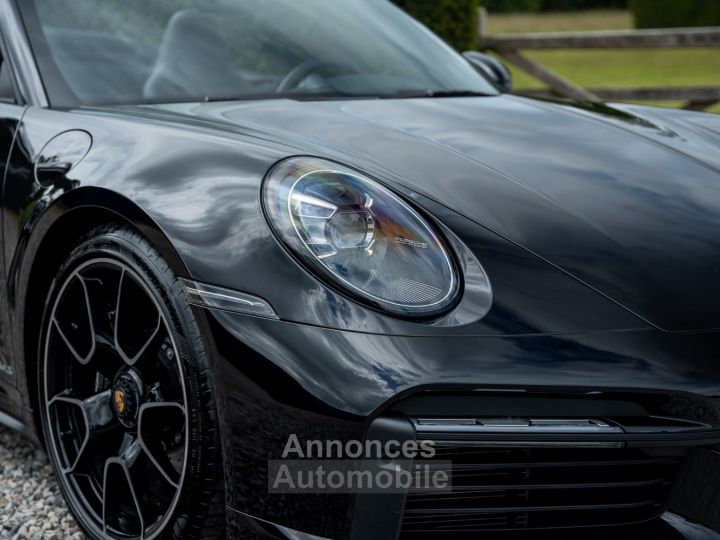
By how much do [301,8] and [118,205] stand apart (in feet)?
4.50

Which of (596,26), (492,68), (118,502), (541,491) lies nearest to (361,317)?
(541,491)

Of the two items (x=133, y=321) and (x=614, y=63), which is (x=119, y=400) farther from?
(x=614, y=63)

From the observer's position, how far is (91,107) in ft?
8.34

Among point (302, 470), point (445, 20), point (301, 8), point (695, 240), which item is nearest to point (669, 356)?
point (695, 240)

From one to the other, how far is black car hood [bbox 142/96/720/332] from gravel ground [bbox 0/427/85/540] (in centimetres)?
102

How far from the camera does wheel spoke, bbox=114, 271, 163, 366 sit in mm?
2035

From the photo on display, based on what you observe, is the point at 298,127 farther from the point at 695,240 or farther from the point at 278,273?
the point at 695,240

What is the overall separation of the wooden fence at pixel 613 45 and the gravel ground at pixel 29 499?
7233 mm

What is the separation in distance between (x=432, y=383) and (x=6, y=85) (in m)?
1.60

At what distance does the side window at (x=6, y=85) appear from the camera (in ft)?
8.64

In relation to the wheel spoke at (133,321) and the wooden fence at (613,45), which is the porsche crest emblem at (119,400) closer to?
Result: the wheel spoke at (133,321)

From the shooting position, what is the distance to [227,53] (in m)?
2.97

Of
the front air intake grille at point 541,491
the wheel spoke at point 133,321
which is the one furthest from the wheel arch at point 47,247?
the front air intake grille at point 541,491

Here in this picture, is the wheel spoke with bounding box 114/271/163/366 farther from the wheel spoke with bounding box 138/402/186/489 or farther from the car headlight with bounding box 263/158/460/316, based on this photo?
the car headlight with bounding box 263/158/460/316
